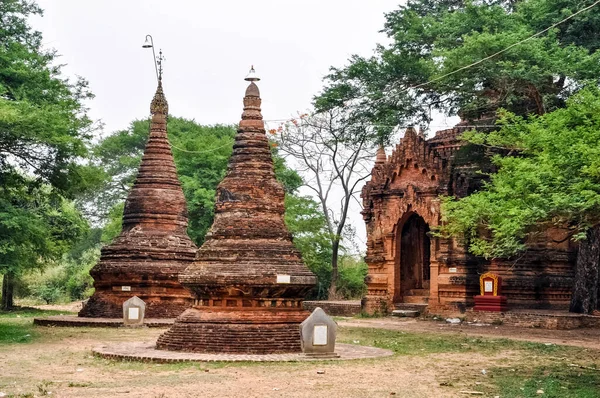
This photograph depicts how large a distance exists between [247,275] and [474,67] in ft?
41.9

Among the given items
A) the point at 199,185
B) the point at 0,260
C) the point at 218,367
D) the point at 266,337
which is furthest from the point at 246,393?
the point at 199,185

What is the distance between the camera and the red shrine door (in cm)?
3164

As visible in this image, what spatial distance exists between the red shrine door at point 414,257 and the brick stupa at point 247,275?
14.4 m

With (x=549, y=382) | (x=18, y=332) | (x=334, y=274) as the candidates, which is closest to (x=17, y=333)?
(x=18, y=332)

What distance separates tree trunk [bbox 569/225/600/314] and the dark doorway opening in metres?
6.68

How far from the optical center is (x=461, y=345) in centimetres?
1912

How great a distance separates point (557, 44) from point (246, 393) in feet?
59.4

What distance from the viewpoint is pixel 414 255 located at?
105ft

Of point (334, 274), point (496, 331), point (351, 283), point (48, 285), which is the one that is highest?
point (334, 274)

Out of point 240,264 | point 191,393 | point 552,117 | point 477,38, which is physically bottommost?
point 191,393

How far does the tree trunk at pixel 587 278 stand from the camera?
25406 millimetres

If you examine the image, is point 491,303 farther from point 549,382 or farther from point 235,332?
point 549,382

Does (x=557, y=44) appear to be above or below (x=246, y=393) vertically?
above

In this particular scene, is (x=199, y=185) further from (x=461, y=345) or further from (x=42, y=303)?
(x=461, y=345)
